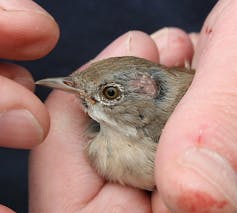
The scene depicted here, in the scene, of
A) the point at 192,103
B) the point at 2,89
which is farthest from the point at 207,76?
the point at 2,89

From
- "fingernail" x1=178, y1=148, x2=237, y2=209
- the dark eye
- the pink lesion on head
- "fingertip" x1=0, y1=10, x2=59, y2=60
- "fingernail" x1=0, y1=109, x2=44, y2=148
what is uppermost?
"fingertip" x1=0, y1=10, x2=59, y2=60

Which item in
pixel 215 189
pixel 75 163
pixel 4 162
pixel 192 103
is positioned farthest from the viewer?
pixel 4 162

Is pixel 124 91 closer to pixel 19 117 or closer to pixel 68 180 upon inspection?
pixel 68 180

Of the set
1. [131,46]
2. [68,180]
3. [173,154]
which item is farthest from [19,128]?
[131,46]

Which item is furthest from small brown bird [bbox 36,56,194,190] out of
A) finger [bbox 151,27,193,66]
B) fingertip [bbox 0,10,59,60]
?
finger [bbox 151,27,193,66]

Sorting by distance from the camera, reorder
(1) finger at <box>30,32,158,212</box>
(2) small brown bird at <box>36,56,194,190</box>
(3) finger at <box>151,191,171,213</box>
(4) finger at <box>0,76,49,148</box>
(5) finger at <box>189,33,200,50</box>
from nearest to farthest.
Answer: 1. (4) finger at <box>0,76,49,148</box>
2. (3) finger at <box>151,191,171,213</box>
3. (1) finger at <box>30,32,158,212</box>
4. (2) small brown bird at <box>36,56,194,190</box>
5. (5) finger at <box>189,33,200,50</box>

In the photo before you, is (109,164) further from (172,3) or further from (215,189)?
(172,3)

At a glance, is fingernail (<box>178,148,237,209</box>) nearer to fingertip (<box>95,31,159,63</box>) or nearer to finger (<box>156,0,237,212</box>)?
finger (<box>156,0,237,212</box>)
